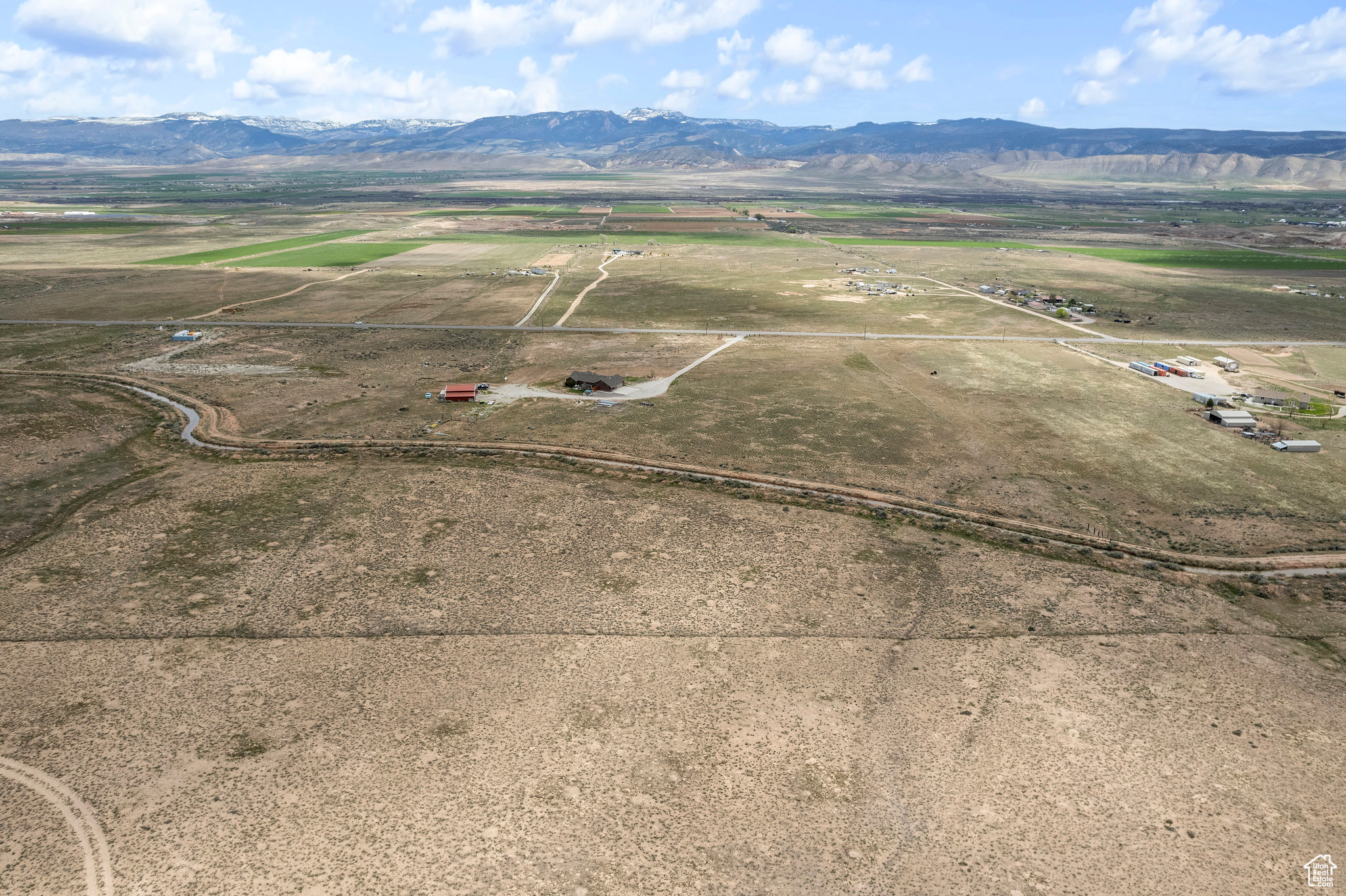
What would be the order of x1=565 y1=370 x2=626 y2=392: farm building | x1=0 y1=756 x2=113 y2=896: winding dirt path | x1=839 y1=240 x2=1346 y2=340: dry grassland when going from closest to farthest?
x1=0 y1=756 x2=113 y2=896: winding dirt path
x1=565 y1=370 x2=626 y2=392: farm building
x1=839 y1=240 x2=1346 y2=340: dry grassland

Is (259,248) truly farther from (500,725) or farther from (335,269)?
(500,725)

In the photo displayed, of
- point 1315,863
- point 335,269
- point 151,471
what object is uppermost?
point 335,269

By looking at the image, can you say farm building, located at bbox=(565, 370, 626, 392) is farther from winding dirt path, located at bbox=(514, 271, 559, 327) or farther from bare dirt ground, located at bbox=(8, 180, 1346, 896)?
winding dirt path, located at bbox=(514, 271, 559, 327)

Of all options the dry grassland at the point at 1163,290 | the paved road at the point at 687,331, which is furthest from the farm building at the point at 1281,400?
the dry grassland at the point at 1163,290

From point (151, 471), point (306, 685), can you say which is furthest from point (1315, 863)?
point (151, 471)

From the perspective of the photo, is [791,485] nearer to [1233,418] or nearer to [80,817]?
[80,817]

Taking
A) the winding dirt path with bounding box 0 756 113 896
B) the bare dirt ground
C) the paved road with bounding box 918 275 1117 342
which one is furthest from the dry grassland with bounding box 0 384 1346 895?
the paved road with bounding box 918 275 1117 342
